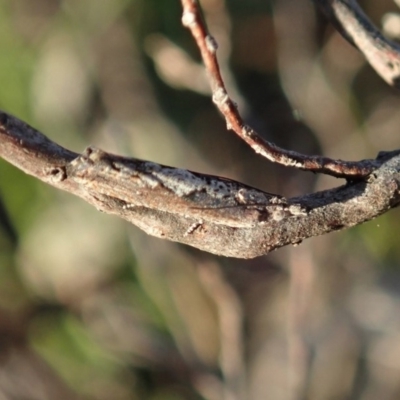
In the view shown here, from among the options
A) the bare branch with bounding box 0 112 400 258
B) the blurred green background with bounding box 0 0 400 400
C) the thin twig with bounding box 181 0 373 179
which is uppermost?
the blurred green background with bounding box 0 0 400 400

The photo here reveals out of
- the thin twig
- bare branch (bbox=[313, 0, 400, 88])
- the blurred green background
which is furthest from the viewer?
the blurred green background

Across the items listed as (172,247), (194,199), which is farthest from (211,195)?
(172,247)

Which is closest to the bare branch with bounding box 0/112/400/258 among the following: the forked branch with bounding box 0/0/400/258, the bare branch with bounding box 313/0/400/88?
the forked branch with bounding box 0/0/400/258

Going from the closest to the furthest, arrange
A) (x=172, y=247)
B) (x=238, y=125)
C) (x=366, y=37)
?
(x=238, y=125) < (x=366, y=37) < (x=172, y=247)

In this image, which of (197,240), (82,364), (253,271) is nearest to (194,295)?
(253,271)

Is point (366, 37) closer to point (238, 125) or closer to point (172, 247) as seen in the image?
point (238, 125)

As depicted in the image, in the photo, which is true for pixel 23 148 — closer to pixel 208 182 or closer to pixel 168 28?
pixel 208 182

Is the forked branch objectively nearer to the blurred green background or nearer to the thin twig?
the thin twig
